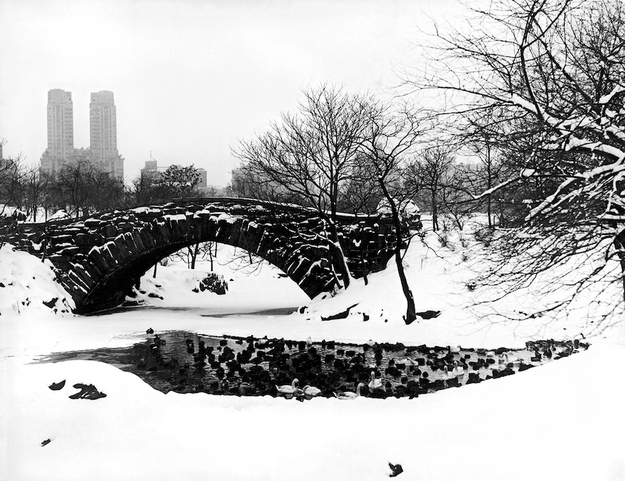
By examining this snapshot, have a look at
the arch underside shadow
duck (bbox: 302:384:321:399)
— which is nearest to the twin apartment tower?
the arch underside shadow

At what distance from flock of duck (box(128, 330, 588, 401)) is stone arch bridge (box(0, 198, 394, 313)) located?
4.54 metres

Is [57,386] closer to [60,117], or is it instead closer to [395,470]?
[395,470]

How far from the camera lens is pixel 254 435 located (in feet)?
16.5

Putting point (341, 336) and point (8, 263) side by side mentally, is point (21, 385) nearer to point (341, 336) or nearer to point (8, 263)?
point (341, 336)

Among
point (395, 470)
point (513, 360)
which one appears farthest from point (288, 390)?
point (513, 360)

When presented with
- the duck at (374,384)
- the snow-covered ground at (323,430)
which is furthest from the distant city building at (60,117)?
the duck at (374,384)

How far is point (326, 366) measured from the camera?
9.80 metres

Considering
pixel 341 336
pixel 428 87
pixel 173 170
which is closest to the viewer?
pixel 428 87

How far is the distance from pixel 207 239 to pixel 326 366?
26.4 feet

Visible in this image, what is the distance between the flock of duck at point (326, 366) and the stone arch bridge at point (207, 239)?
4537 mm

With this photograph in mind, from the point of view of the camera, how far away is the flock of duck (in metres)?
8.14

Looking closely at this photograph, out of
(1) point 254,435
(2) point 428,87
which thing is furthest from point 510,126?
(1) point 254,435

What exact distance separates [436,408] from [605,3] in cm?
397

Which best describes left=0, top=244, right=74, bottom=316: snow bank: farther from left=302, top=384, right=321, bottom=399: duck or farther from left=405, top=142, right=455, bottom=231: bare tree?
left=302, top=384, right=321, bottom=399: duck
